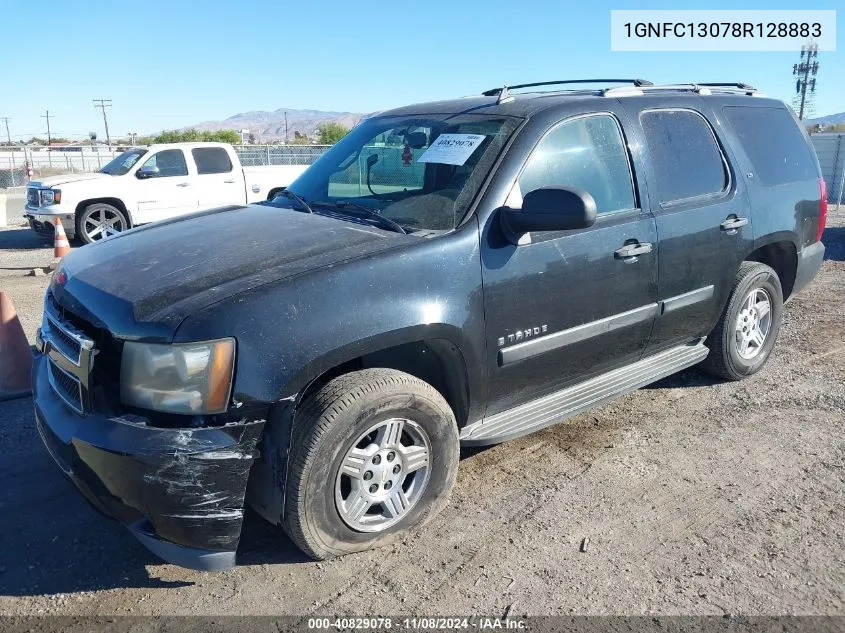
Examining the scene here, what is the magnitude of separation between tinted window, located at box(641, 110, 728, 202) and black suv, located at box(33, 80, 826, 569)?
17 mm

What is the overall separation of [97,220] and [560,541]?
10.8 meters

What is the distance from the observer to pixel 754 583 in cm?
283

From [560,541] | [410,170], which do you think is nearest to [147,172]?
[410,170]

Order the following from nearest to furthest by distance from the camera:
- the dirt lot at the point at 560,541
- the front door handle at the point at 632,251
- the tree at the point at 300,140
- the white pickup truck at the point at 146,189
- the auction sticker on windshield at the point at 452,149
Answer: the dirt lot at the point at 560,541
the auction sticker on windshield at the point at 452,149
the front door handle at the point at 632,251
the white pickup truck at the point at 146,189
the tree at the point at 300,140

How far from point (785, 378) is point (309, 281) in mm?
3943

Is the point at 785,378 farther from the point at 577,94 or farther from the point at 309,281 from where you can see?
the point at 309,281

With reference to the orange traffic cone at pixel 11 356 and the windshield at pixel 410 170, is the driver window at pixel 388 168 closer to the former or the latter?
the windshield at pixel 410 170

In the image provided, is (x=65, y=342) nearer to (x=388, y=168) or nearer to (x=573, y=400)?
(x=388, y=168)

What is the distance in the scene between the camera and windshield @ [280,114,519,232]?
3377mm

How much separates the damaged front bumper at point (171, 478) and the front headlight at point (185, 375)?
9 centimetres

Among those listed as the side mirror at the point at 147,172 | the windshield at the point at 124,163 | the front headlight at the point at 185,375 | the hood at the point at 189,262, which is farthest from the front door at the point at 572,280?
the windshield at the point at 124,163

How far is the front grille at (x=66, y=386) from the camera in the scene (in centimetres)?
277

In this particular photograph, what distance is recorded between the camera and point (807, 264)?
5238mm

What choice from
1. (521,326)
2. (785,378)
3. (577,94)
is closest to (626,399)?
(785,378)
